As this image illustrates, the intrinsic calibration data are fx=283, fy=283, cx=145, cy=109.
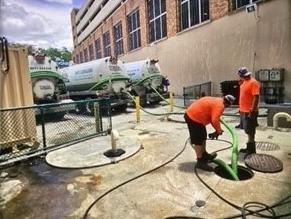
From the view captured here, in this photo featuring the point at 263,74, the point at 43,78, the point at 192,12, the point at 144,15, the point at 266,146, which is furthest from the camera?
the point at 144,15

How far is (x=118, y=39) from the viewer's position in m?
30.0

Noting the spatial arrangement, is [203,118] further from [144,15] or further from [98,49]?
[98,49]

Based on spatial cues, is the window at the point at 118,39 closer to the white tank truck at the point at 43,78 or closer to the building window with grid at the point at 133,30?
the building window with grid at the point at 133,30

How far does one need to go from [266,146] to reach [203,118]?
2202 millimetres

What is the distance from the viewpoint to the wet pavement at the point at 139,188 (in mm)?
3676

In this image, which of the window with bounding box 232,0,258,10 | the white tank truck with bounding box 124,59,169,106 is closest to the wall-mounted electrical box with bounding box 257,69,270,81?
the window with bounding box 232,0,258,10

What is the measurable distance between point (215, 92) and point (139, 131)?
7.66m

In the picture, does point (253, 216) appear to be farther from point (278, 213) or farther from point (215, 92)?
point (215, 92)

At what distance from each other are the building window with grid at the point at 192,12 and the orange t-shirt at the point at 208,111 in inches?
465

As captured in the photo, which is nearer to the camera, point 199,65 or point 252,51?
point 252,51

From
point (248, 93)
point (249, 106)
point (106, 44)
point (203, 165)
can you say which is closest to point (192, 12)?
point (248, 93)

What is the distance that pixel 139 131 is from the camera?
8.75m

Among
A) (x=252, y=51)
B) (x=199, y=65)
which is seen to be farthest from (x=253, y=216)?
(x=199, y=65)

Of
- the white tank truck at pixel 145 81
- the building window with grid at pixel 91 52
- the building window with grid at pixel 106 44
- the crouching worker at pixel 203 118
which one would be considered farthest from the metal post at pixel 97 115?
the building window with grid at pixel 91 52
